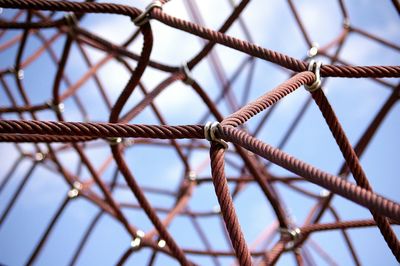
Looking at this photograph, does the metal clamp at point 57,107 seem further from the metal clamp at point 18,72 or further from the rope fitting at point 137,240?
the rope fitting at point 137,240

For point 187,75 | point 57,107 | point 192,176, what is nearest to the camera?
point 187,75

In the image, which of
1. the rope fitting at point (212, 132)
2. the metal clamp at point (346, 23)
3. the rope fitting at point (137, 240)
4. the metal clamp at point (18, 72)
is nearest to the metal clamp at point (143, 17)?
the rope fitting at point (212, 132)

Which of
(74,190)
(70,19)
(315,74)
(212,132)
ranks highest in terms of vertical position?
(70,19)

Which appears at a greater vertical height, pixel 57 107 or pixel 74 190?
pixel 57 107

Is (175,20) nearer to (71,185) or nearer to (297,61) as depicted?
(297,61)

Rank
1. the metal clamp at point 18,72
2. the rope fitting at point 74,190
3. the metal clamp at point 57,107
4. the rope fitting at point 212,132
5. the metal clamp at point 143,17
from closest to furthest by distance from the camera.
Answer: the rope fitting at point 212,132 < the metal clamp at point 143,17 < the metal clamp at point 57,107 < the metal clamp at point 18,72 < the rope fitting at point 74,190

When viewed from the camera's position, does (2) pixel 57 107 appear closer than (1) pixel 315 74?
No

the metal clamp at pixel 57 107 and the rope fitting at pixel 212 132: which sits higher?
the metal clamp at pixel 57 107

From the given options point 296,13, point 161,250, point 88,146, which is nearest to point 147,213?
point 161,250

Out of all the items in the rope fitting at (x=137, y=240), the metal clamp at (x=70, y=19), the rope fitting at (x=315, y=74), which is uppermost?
the metal clamp at (x=70, y=19)

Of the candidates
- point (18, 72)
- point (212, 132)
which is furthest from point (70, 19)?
point (212, 132)

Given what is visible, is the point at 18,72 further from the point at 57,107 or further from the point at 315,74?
the point at 315,74

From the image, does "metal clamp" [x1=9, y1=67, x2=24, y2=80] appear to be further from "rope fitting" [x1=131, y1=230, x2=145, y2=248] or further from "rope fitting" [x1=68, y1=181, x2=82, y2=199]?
"rope fitting" [x1=131, y1=230, x2=145, y2=248]

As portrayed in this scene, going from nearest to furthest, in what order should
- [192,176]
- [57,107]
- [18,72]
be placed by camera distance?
[57,107] < [18,72] < [192,176]
